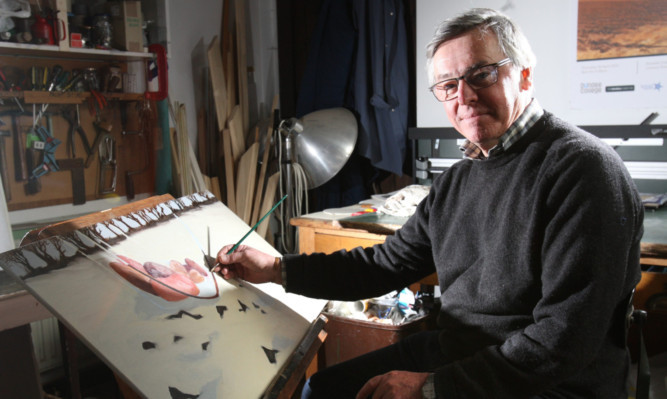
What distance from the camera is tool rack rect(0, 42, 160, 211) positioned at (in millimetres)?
2086

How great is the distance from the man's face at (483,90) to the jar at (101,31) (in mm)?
1688

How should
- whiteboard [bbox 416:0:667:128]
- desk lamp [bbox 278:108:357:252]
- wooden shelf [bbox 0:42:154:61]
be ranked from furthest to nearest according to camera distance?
1. desk lamp [bbox 278:108:357:252]
2. whiteboard [bbox 416:0:667:128]
3. wooden shelf [bbox 0:42:154:61]

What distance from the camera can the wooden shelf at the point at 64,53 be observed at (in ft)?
6.63

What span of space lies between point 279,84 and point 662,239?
248 centimetres

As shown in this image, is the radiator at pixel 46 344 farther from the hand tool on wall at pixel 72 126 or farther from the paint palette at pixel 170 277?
the paint palette at pixel 170 277

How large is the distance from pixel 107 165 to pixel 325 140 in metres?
1.05

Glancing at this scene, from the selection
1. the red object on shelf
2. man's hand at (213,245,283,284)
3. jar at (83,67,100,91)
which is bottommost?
man's hand at (213,245,283,284)

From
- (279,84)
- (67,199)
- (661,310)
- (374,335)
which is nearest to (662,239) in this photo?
(661,310)

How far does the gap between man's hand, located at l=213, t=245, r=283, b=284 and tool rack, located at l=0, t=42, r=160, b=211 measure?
1342 millimetres

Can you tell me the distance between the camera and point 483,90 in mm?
1105

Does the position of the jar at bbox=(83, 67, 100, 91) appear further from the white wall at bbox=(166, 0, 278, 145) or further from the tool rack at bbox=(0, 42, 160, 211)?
the white wall at bbox=(166, 0, 278, 145)

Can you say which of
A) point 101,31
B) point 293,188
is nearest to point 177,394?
point 101,31

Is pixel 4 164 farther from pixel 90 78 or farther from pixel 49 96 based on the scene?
pixel 90 78

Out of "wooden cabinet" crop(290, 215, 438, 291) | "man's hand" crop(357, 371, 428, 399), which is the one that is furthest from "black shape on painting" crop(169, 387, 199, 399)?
"wooden cabinet" crop(290, 215, 438, 291)
